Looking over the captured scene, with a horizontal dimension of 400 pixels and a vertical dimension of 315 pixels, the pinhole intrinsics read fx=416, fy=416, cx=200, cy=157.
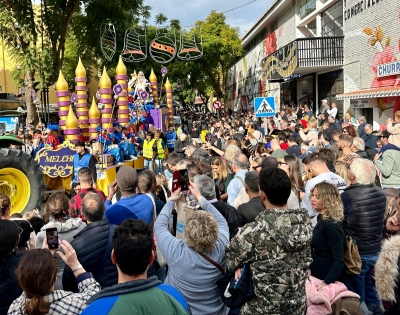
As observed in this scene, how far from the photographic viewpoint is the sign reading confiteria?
44.2 ft

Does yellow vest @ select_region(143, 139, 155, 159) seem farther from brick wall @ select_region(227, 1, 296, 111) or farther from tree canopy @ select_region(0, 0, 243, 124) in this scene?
brick wall @ select_region(227, 1, 296, 111)

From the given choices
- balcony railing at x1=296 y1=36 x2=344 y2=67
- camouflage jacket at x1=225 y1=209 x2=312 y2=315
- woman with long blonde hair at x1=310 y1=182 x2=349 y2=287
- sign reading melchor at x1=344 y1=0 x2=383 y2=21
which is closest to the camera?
camouflage jacket at x1=225 y1=209 x2=312 y2=315

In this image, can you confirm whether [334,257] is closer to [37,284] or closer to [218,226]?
[218,226]

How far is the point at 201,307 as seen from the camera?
3.05 meters

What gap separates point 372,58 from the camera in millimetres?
15609

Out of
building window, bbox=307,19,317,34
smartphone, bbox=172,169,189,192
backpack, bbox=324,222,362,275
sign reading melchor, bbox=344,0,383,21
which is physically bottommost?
backpack, bbox=324,222,362,275

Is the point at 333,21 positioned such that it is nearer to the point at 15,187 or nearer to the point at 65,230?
the point at 15,187

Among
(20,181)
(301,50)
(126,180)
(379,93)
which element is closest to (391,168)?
(126,180)

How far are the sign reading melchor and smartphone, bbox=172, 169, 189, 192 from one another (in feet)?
47.0

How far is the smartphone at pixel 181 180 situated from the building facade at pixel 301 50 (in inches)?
665

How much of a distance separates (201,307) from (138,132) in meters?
14.4

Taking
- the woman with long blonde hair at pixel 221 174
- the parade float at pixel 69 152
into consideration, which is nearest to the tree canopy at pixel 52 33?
the parade float at pixel 69 152

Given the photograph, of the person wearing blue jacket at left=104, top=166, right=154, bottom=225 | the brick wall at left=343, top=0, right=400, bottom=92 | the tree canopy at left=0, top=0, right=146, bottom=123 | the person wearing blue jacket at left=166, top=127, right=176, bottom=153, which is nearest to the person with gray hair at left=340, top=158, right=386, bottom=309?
the person wearing blue jacket at left=104, top=166, right=154, bottom=225

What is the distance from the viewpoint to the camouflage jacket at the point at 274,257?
2662 mm
